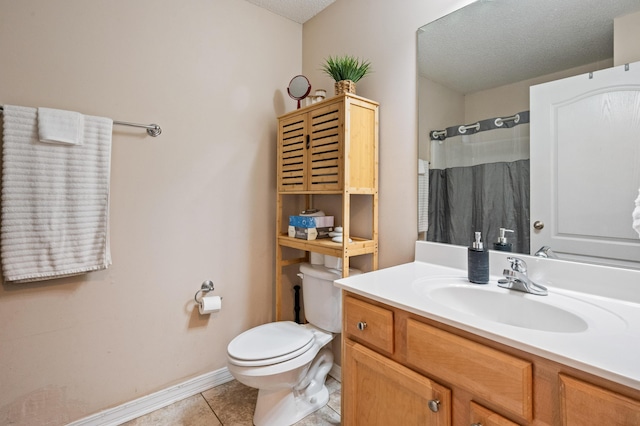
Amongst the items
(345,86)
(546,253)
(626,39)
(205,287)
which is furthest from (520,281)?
(205,287)

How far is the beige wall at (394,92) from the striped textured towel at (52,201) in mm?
1409

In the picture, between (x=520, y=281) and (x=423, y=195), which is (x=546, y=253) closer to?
(x=520, y=281)

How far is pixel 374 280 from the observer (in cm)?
123

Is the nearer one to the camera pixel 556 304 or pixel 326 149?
pixel 556 304

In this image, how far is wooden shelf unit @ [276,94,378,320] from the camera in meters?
1.55

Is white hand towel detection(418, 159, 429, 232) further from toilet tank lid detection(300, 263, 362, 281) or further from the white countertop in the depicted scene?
toilet tank lid detection(300, 263, 362, 281)

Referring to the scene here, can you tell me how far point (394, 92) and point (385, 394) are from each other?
142cm

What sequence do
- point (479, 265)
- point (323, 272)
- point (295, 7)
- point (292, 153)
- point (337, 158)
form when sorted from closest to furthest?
point (479, 265)
point (337, 158)
point (323, 272)
point (292, 153)
point (295, 7)

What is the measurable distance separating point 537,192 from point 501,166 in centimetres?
17

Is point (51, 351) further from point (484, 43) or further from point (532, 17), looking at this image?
point (532, 17)

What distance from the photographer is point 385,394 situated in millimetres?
1025

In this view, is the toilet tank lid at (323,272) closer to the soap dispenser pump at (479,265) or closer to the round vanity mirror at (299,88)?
the soap dispenser pump at (479,265)

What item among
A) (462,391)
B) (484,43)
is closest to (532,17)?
(484,43)

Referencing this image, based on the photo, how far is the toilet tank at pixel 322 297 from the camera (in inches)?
66.7
